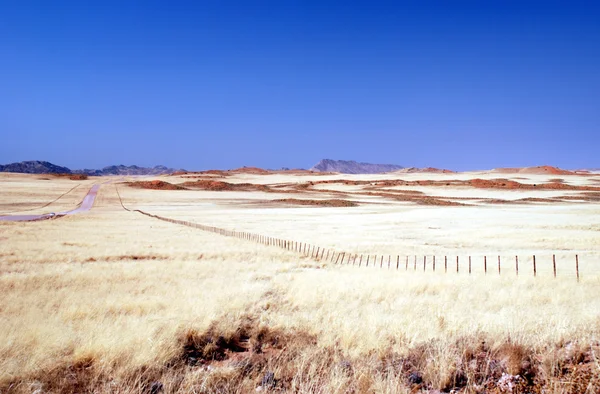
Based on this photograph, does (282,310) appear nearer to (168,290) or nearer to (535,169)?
(168,290)

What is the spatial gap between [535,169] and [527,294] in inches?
8338

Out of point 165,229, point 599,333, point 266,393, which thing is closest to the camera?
point 266,393

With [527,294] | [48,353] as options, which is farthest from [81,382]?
[527,294]

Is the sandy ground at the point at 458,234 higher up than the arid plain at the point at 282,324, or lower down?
lower down

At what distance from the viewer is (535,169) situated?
655 feet

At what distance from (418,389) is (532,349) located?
248 centimetres

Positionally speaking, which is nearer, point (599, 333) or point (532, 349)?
point (532, 349)

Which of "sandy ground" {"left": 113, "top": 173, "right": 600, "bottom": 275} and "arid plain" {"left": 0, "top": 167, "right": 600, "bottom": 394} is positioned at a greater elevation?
"arid plain" {"left": 0, "top": 167, "right": 600, "bottom": 394}

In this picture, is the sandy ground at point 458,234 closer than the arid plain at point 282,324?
No

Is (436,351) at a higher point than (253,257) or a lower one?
higher

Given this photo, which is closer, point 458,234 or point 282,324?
point 282,324

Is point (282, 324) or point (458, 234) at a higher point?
point (282, 324)

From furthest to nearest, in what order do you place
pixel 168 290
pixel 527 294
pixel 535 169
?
pixel 535 169 < pixel 168 290 < pixel 527 294

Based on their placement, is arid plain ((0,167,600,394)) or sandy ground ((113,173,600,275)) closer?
arid plain ((0,167,600,394))
